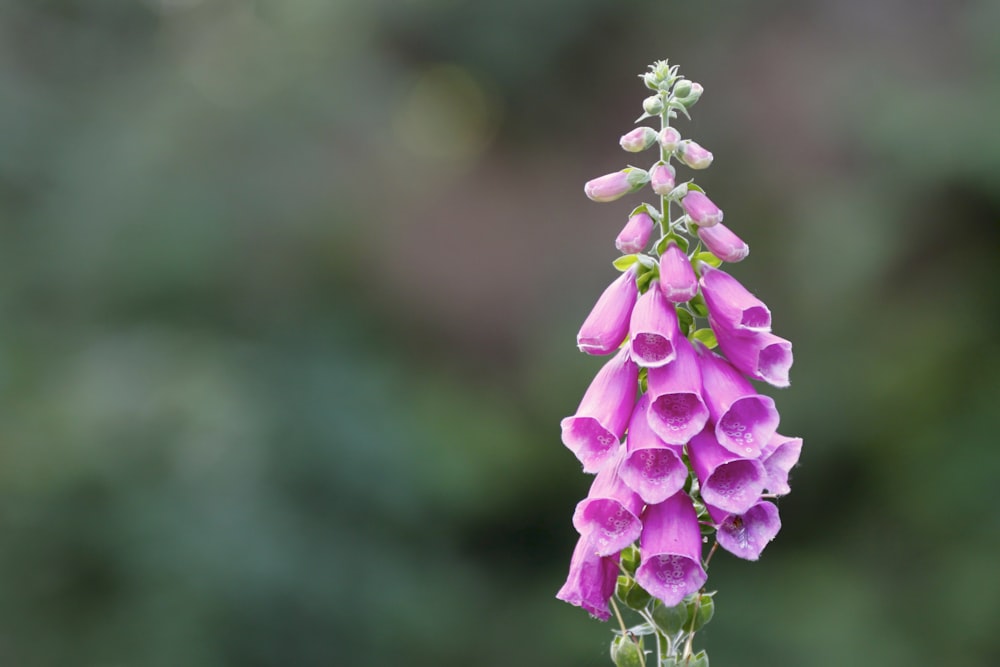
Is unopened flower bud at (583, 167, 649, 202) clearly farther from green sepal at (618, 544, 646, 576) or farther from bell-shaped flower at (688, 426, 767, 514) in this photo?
green sepal at (618, 544, 646, 576)

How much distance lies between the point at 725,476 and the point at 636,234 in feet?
1.75

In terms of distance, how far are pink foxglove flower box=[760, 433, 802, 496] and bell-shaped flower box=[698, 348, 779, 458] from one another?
0.13 ft

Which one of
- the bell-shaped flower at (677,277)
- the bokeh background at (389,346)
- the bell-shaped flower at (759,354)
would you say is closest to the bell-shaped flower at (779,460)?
the bell-shaped flower at (759,354)

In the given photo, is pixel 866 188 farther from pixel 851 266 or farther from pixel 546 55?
pixel 546 55

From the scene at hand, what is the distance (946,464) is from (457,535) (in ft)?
11.5

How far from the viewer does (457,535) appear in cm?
725

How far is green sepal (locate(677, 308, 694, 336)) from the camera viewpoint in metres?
2.14

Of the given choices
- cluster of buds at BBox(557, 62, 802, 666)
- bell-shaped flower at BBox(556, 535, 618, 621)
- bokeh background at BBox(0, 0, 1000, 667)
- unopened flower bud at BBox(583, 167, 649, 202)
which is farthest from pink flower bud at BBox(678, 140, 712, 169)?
bokeh background at BBox(0, 0, 1000, 667)

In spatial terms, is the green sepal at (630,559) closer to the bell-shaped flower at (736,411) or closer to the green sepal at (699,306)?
the bell-shaped flower at (736,411)

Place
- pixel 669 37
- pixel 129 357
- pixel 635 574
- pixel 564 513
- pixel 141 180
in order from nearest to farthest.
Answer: pixel 635 574, pixel 129 357, pixel 141 180, pixel 564 513, pixel 669 37

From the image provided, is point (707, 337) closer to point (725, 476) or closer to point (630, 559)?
point (725, 476)

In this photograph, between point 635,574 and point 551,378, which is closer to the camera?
point 635,574

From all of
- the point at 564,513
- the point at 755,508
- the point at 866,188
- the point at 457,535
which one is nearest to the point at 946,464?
the point at 866,188

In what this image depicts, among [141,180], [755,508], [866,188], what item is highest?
[866,188]
